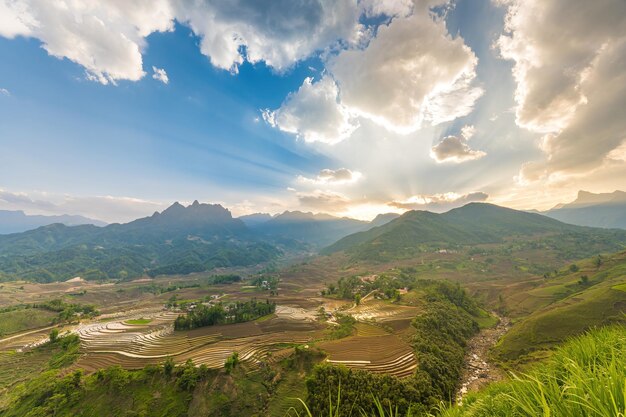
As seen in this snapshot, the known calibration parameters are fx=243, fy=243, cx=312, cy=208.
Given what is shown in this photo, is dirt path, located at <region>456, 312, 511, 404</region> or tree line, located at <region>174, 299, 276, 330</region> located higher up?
tree line, located at <region>174, 299, 276, 330</region>

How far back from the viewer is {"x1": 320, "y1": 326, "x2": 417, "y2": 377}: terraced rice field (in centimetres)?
4003

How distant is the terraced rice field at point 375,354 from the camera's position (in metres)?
40.0

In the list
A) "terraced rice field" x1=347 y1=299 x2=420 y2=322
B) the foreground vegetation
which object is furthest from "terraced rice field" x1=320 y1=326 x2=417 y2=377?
"terraced rice field" x1=347 y1=299 x2=420 y2=322

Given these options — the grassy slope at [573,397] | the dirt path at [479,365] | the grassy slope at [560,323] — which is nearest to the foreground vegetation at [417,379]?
the dirt path at [479,365]

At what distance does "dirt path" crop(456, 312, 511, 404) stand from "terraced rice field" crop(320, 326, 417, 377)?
8.55 m

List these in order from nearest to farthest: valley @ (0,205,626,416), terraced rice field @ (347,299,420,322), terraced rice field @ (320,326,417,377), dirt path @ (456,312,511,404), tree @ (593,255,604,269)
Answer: valley @ (0,205,626,416) → terraced rice field @ (320,326,417,377) → dirt path @ (456,312,511,404) → terraced rice field @ (347,299,420,322) → tree @ (593,255,604,269)

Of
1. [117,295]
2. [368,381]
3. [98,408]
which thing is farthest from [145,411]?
[117,295]

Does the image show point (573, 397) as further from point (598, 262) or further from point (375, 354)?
point (598, 262)

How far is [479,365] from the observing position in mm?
47406

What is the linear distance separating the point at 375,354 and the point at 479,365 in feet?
70.2

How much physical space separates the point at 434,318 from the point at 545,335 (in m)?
20.7

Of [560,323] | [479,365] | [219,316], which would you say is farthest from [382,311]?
[219,316]

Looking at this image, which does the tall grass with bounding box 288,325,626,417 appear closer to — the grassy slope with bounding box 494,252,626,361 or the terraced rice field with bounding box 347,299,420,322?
the grassy slope with bounding box 494,252,626,361

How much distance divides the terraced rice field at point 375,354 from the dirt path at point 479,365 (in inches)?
337
